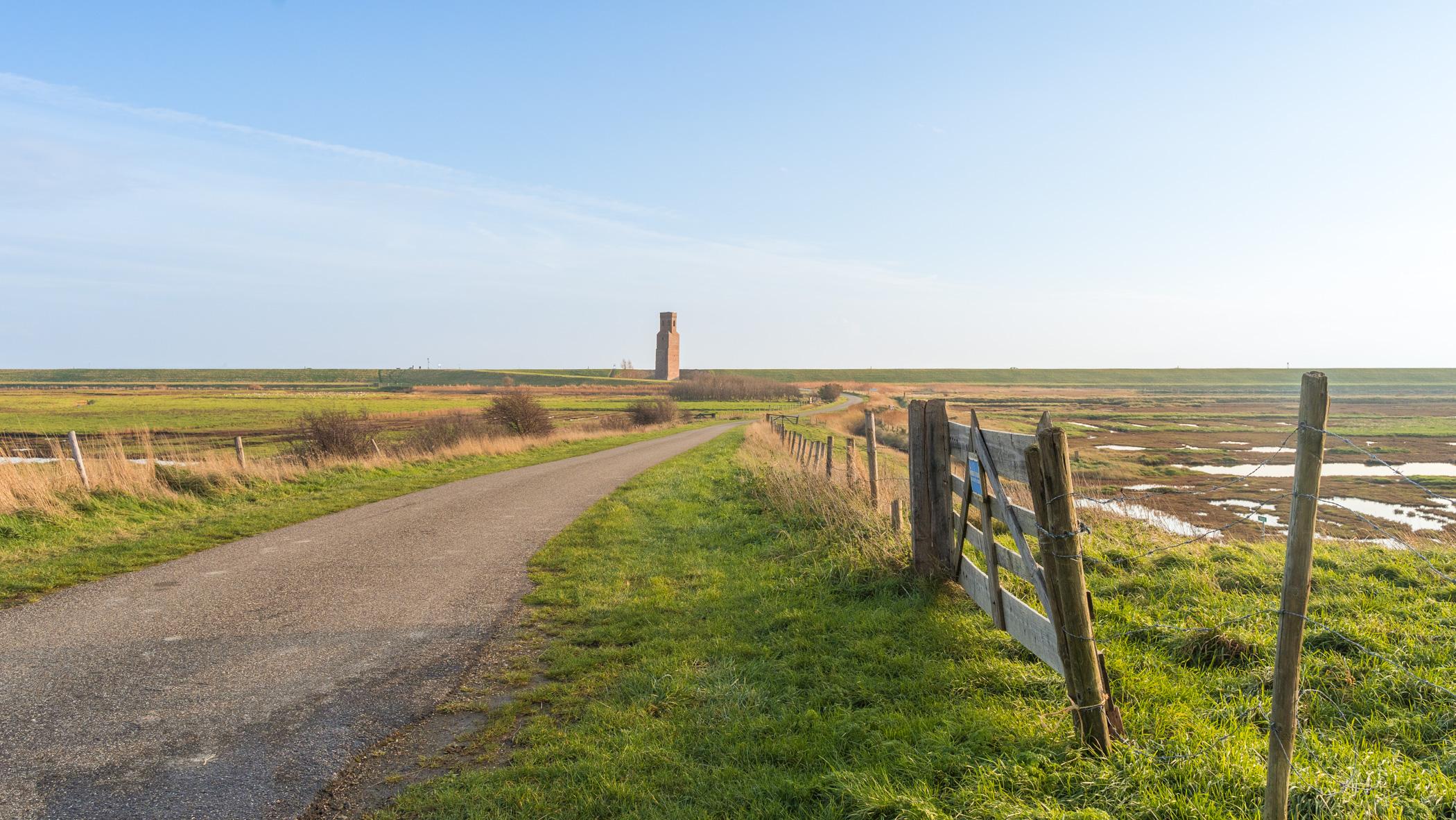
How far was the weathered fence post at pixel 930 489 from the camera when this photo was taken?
23.4ft

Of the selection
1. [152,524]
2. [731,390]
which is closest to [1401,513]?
[152,524]

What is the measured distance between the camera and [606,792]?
155 inches

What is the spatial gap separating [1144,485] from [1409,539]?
14.9 meters

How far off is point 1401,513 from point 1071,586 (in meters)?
22.9

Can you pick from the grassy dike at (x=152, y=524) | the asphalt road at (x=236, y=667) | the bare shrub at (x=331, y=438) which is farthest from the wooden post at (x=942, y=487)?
the bare shrub at (x=331, y=438)

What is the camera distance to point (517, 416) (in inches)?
1417

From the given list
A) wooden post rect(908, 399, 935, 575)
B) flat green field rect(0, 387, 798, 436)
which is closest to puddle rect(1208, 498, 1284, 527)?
wooden post rect(908, 399, 935, 575)

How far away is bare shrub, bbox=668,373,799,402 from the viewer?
104 m

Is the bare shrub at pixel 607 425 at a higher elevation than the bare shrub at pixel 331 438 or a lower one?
lower

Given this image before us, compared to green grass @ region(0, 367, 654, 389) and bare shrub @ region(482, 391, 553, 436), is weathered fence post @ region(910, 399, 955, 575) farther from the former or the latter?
green grass @ region(0, 367, 654, 389)

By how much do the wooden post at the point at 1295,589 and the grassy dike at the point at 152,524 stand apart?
1087 cm

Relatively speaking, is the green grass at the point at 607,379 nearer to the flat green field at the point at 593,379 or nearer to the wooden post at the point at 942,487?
the flat green field at the point at 593,379

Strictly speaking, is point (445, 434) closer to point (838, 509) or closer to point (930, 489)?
point (838, 509)

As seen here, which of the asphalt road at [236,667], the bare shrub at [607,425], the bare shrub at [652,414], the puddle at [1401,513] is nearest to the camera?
the asphalt road at [236,667]
